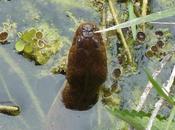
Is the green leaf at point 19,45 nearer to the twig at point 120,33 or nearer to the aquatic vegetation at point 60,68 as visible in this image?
the aquatic vegetation at point 60,68

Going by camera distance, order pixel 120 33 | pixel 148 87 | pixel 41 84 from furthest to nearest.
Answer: pixel 120 33 → pixel 41 84 → pixel 148 87

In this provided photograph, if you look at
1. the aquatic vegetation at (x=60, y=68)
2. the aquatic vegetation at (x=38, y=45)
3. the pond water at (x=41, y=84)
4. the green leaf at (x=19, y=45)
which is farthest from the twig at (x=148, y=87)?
the green leaf at (x=19, y=45)

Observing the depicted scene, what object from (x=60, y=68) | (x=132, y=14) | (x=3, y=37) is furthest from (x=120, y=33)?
(x=3, y=37)

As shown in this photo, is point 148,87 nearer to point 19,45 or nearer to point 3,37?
point 19,45

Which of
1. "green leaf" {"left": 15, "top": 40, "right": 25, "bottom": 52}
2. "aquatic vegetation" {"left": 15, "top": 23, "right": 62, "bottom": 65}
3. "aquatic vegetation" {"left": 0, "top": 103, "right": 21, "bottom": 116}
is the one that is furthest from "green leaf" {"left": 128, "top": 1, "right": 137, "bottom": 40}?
"aquatic vegetation" {"left": 0, "top": 103, "right": 21, "bottom": 116}

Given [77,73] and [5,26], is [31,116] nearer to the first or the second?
[77,73]

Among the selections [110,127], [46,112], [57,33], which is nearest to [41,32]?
[57,33]
